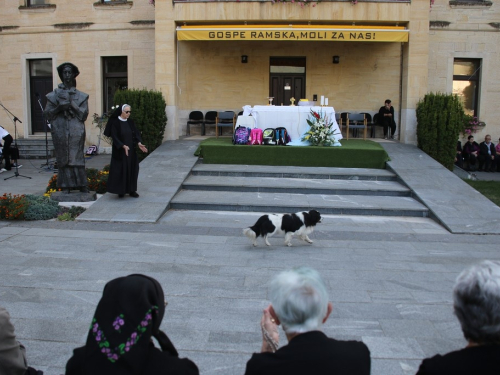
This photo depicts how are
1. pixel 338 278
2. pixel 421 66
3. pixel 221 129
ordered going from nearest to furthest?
pixel 338 278 < pixel 421 66 < pixel 221 129

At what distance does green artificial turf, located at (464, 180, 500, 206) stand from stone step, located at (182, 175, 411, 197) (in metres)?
2.00

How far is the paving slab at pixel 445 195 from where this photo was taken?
31.2ft

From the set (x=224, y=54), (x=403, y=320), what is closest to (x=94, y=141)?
(x=224, y=54)

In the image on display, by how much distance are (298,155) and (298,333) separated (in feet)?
37.1

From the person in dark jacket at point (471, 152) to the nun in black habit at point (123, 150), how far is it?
11135mm

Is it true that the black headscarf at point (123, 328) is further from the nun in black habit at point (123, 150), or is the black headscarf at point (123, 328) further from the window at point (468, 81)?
the window at point (468, 81)

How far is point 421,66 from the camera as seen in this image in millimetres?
15812

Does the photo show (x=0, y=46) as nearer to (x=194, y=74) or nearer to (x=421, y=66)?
(x=194, y=74)

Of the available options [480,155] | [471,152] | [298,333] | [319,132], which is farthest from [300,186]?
[298,333]

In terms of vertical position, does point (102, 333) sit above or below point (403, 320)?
above

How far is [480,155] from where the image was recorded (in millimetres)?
16891

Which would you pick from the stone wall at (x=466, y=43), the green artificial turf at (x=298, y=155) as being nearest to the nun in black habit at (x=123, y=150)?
the green artificial turf at (x=298, y=155)

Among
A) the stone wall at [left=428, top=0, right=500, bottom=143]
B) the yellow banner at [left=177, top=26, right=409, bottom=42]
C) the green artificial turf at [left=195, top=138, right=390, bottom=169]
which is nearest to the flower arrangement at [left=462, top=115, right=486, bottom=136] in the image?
the stone wall at [left=428, top=0, right=500, bottom=143]

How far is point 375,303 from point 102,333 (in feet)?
12.3
